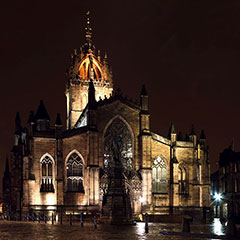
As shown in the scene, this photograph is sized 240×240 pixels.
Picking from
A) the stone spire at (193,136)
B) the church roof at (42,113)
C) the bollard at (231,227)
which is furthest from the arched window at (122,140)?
the bollard at (231,227)

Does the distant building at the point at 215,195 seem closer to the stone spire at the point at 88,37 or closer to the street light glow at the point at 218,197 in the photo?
the street light glow at the point at 218,197

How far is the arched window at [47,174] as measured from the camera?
56.9 metres

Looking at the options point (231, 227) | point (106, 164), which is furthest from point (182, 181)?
point (231, 227)

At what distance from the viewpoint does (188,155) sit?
65.1m

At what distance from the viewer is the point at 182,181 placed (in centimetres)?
6488

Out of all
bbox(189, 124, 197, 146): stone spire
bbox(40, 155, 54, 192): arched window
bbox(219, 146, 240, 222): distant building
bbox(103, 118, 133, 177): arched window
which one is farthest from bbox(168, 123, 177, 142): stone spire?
bbox(40, 155, 54, 192): arched window

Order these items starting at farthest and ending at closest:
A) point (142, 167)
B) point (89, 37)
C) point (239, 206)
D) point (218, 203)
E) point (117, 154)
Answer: point (89, 37), point (218, 203), point (239, 206), point (142, 167), point (117, 154)

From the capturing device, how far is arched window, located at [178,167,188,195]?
64312mm

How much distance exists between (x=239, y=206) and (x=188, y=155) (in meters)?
13.3

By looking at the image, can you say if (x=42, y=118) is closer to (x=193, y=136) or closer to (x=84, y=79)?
(x=84, y=79)

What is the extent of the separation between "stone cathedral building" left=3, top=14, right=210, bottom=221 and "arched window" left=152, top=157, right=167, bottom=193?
0.13m

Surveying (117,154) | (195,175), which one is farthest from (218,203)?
(117,154)

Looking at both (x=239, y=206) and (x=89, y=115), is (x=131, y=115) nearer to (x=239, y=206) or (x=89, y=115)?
(x=89, y=115)

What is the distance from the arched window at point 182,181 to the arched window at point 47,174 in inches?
706
